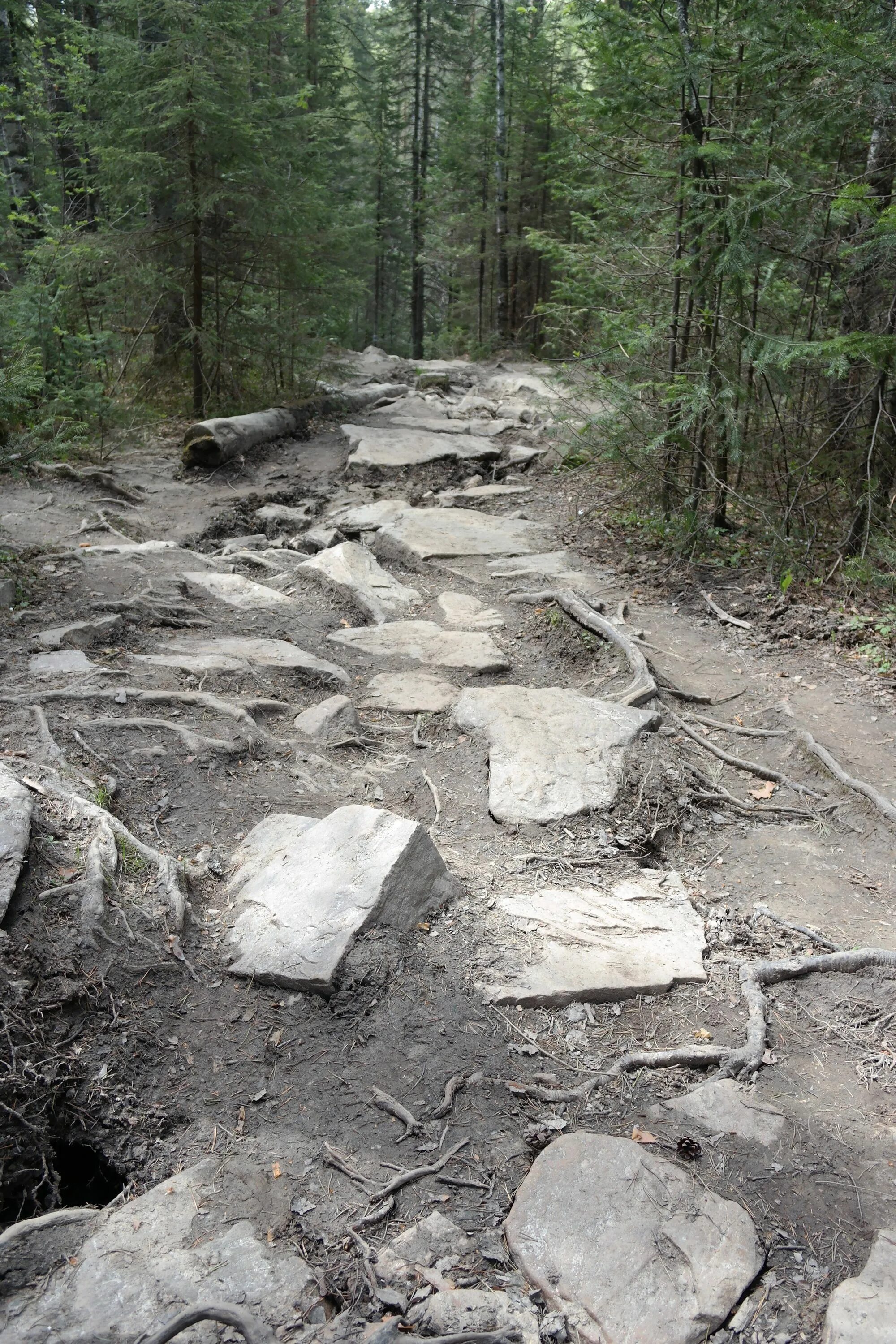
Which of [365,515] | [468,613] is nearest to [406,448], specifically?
[365,515]

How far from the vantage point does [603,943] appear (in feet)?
12.8

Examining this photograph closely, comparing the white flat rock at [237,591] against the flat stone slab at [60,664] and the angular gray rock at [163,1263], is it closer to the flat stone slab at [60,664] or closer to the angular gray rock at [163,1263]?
the flat stone slab at [60,664]

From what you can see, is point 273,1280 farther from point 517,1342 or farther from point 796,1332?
point 796,1332

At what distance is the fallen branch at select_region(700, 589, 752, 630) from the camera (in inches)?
296

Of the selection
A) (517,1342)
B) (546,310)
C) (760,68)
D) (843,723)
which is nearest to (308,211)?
(546,310)

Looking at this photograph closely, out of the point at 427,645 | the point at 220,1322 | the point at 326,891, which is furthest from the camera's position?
the point at 427,645

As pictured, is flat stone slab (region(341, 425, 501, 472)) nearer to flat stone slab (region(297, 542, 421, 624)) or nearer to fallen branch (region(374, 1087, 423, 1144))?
flat stone slab (region(297, 542, 421, 624))

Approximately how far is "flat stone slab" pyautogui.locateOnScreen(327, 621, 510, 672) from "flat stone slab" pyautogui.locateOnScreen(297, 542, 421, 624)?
0.30 metres

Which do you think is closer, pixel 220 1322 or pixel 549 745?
pixel 220 1322

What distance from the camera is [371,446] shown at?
497 inches

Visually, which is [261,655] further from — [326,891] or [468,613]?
[326,891]

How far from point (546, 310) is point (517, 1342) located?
9.42m

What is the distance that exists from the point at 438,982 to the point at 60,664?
3.35 meters

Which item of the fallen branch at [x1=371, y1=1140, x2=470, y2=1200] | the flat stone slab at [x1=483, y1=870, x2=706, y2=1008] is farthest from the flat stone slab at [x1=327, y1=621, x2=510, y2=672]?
the fallen branch at [x1=371, y1=1140, x2=470, y2=1200]
